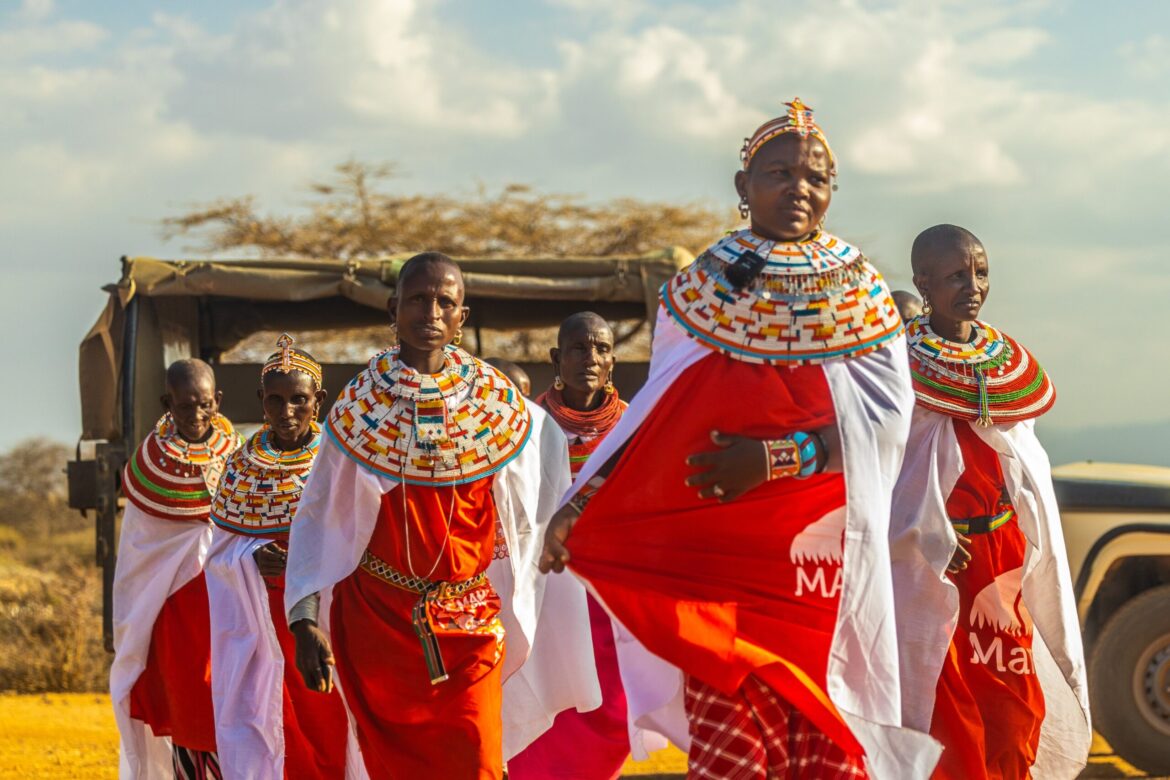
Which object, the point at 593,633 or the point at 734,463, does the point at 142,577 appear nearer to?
the point at 593,633

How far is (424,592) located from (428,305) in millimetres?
971

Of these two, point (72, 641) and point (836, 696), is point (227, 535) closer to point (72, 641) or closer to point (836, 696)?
point (836, 696)

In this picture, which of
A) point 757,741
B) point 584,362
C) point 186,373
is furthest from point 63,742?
point 757,741

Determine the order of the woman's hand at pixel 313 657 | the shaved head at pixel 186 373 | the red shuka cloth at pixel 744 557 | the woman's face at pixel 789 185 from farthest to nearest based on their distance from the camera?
1. the shaved head at pixel 186 373
2. the woman's hand at pixel 313 657
3. the woman's face at pixel 789 185
4. the red shuka cloth at pixel 744 557

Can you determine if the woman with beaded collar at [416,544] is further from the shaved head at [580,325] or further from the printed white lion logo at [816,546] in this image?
the shaved head at [580,325]

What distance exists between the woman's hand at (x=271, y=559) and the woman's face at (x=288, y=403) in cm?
48

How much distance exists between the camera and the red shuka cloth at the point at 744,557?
13.7 ft

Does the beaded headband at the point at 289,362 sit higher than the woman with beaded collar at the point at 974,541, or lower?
higher

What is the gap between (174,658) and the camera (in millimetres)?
7375

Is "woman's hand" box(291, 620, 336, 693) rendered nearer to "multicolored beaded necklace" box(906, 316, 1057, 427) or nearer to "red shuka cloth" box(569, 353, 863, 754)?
"red shuka cloth" box(569, 353, 863, 754)

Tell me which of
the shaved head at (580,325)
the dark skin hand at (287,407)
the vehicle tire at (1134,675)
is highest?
the shaved head at (580,325)

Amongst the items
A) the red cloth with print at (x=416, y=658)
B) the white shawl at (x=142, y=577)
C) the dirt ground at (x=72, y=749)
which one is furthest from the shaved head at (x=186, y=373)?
the dirt ground at (x=72, y=749)

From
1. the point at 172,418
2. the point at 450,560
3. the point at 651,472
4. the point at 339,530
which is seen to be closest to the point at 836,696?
the point at 651,472

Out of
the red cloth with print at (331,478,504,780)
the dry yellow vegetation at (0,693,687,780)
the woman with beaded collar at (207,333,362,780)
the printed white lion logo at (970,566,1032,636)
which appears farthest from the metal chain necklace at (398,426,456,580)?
the dry yellow vegetation at (0,693,687,780)
